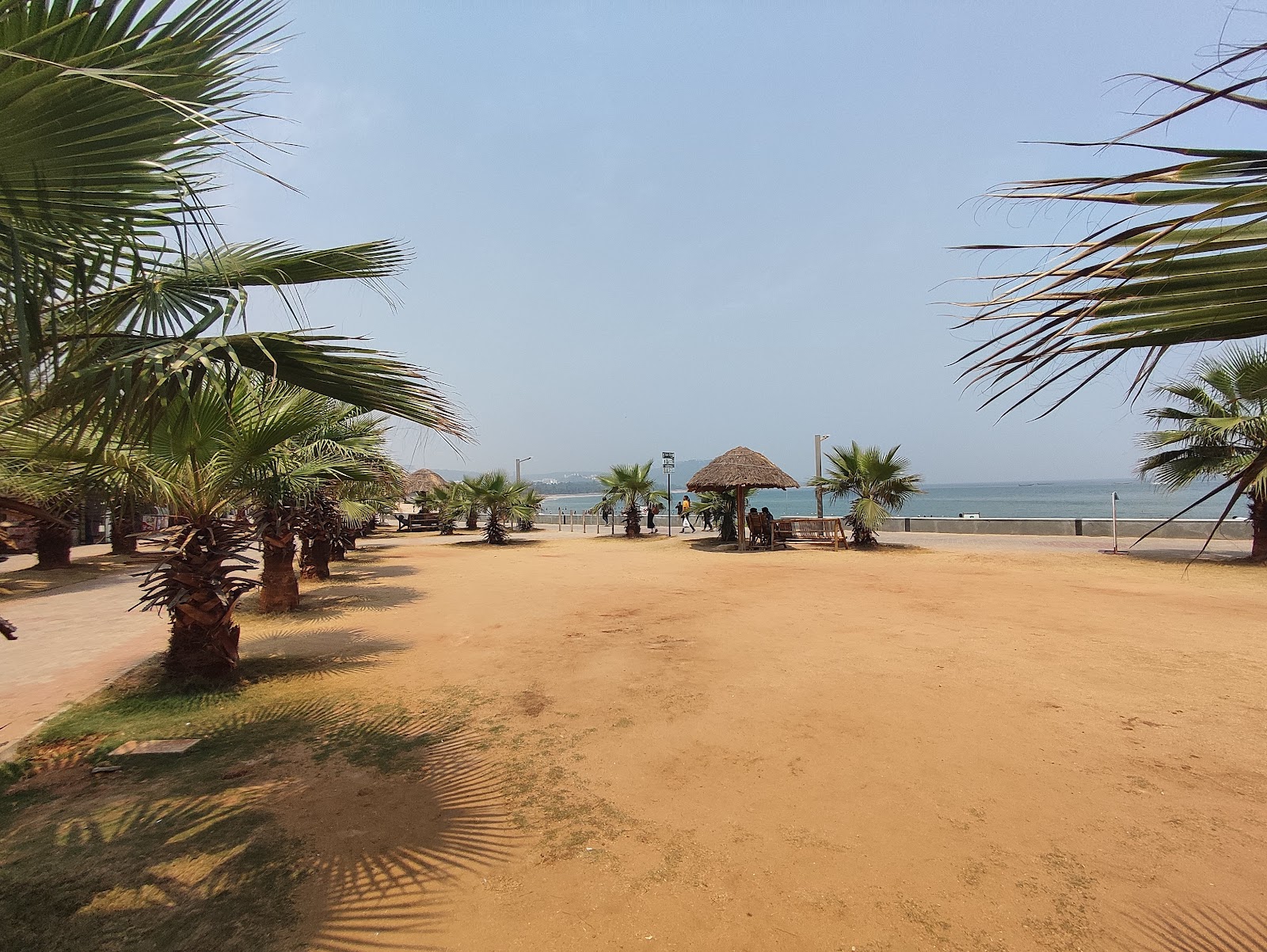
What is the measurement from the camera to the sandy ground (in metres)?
2.22

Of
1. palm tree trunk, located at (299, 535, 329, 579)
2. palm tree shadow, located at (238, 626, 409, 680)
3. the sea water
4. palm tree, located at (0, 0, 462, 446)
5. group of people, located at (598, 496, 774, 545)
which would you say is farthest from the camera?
the sea water

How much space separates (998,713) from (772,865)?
8.41 feet

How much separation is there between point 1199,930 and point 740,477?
14.2 m

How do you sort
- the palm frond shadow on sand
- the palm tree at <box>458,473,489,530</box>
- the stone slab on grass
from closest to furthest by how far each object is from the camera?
the palm frond shadow on sand < the stone slab on grass < the palm tree at <box>458,473,489,530</box>

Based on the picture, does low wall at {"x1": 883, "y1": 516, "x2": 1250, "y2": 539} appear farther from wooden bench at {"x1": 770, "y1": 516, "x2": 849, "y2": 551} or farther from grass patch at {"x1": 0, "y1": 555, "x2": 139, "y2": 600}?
grass patch at {"x1": 0, "y1": 555, "x2": 139, "y2": 600}

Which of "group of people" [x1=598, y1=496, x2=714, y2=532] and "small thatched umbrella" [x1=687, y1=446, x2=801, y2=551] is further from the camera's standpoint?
"group of people" [x1=598, y1=496, x2=714, y2=532]

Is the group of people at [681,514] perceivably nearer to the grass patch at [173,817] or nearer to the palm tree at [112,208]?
the grass patch at [173,817]

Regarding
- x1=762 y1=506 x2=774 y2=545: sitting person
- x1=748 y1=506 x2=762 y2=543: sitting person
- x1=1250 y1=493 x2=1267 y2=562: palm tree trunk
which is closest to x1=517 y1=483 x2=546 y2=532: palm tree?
x1=748 y1=506 x2=762 y2=543: sitting person

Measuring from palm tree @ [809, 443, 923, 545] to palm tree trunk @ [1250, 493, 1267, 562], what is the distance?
5818 millimetres

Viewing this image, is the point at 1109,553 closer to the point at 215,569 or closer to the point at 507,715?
the point at 507,715

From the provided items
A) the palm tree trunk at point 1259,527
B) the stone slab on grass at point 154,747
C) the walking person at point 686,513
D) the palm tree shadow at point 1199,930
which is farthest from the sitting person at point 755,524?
the palm tree shadow at point 1199,930

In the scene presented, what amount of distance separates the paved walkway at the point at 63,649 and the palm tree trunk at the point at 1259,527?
17202mm

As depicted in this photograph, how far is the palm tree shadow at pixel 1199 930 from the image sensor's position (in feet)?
6.72

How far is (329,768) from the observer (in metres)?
3.48
